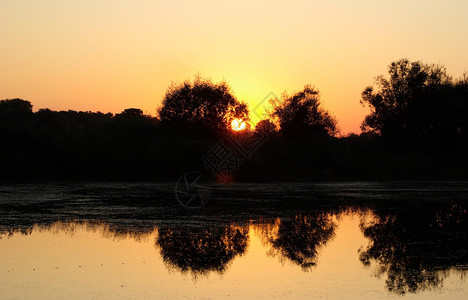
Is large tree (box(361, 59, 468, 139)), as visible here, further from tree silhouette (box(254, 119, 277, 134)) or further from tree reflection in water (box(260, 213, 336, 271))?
tree reflection in water (box(260, 213, 336, 271))

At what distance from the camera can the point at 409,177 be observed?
6197 centimetres

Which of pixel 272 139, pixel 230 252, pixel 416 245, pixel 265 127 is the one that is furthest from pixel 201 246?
pixel 265 127

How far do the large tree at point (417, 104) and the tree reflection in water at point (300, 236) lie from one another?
2060 inches

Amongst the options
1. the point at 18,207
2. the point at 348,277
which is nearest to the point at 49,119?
the point at 18,207

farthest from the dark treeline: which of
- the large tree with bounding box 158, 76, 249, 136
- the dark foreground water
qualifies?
the dark foreground water

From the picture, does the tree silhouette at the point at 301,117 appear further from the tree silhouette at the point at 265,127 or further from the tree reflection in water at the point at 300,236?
the tree reflection in water at the point at 300,236

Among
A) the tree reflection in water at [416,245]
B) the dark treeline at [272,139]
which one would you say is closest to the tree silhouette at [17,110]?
the dark treeline at [272,139]

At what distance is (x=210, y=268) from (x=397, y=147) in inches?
2507

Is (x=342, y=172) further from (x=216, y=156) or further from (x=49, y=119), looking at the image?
(x=49, y=119)

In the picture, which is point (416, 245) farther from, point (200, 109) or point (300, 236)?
point (200, 109)

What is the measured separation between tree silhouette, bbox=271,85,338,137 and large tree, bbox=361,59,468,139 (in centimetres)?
581

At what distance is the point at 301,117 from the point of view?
80.4m

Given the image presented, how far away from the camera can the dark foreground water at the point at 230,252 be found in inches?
428

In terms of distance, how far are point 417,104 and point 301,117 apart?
1431cm
